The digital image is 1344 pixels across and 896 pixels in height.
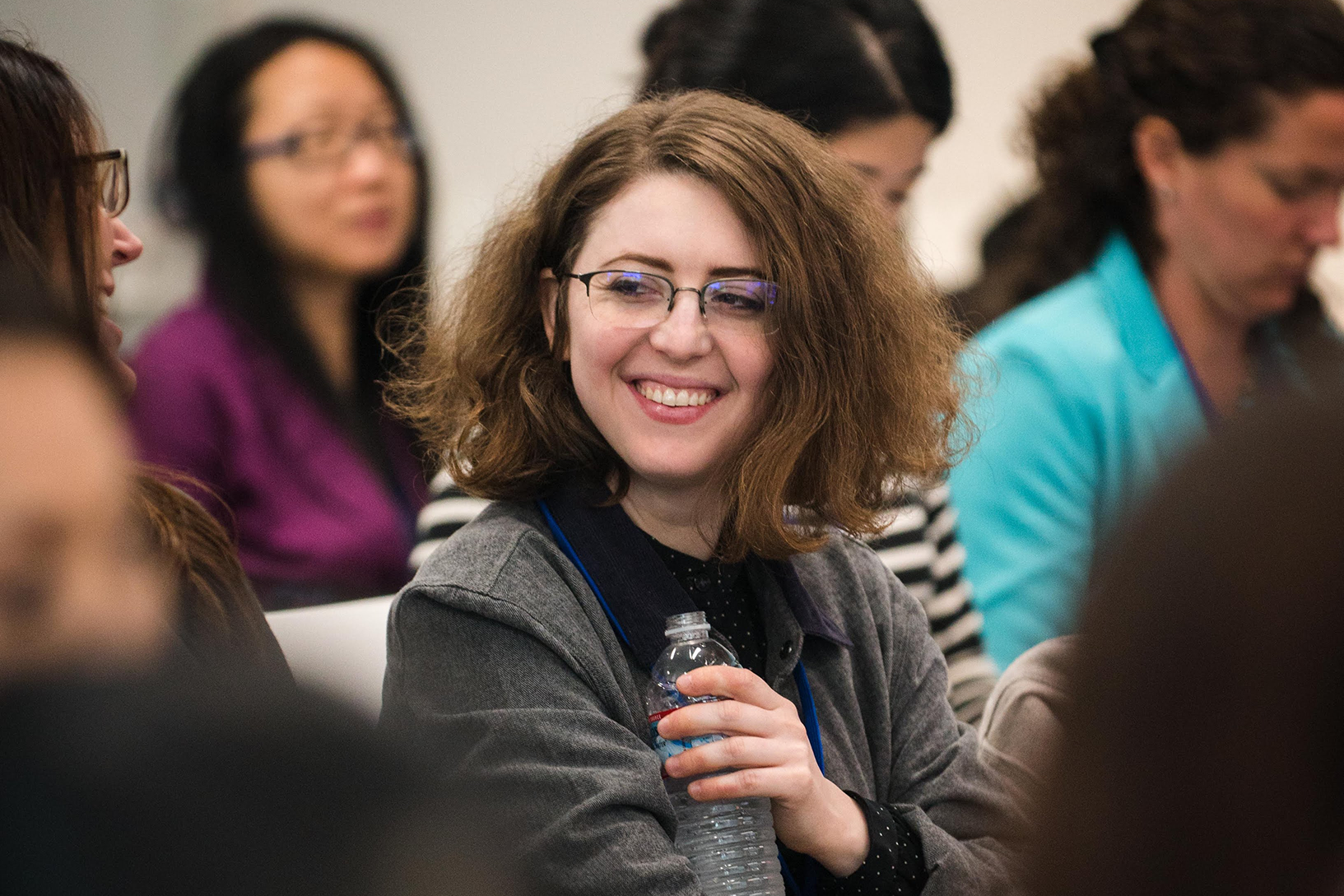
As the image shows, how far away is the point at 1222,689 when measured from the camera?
53cm

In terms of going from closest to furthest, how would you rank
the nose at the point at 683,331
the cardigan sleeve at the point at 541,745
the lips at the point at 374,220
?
the cardigan sleeve at the point at 541,745, the nose at the point at 683,331, the lips at the point at 374,220

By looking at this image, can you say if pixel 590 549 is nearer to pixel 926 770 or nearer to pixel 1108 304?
pixel 926 770

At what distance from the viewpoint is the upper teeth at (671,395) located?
1.55 meters

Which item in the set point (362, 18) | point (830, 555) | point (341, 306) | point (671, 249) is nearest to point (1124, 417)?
point (830, 555)

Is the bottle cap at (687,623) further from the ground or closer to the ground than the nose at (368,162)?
closer to the ground

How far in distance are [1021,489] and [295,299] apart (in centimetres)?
162

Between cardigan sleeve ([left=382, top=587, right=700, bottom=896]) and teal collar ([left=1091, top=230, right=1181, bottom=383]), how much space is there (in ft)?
4.91

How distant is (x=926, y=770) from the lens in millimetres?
1601

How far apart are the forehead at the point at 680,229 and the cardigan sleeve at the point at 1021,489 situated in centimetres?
88

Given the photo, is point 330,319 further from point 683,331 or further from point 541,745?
point 541,745

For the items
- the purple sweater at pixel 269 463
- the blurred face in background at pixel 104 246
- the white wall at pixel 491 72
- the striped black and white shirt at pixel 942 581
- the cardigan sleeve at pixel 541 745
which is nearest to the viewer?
the cardigan sleeve at pixel 541 745

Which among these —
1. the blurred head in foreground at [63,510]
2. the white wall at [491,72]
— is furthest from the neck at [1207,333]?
the blurred head in foreground at [63,510]

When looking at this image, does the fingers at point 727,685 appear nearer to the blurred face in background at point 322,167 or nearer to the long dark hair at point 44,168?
the long dark hair at point 44,168

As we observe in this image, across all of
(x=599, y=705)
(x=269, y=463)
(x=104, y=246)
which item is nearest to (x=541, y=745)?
(x=599, y=705)
